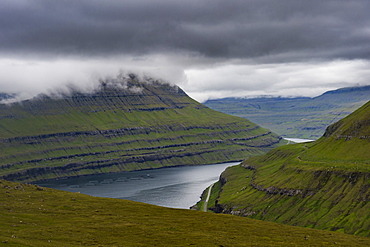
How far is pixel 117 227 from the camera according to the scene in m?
112

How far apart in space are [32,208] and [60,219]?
15.7 metres

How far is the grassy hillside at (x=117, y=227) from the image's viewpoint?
314 ft

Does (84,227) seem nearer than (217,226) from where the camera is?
Yes

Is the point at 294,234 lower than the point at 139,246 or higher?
lower

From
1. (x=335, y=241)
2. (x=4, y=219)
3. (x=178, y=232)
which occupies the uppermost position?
(x=4, y=219)

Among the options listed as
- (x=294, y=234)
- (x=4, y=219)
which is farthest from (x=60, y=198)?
(x=294, y=234)

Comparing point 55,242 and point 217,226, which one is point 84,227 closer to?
point 55,242

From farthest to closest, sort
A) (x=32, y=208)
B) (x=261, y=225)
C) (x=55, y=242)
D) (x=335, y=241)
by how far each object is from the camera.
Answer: (x=261, y=225) → (x=32, y=208) → (x=335, y=241) → (x=55, y=242)

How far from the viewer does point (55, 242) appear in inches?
3420

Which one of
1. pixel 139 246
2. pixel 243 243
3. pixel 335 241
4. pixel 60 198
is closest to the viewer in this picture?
pixel 139 246

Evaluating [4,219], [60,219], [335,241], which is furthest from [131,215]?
[335,241]

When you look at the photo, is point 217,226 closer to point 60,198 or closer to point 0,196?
point 60,198

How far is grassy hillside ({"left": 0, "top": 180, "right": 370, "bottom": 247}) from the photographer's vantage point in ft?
314

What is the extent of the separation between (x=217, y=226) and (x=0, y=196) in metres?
72.7
